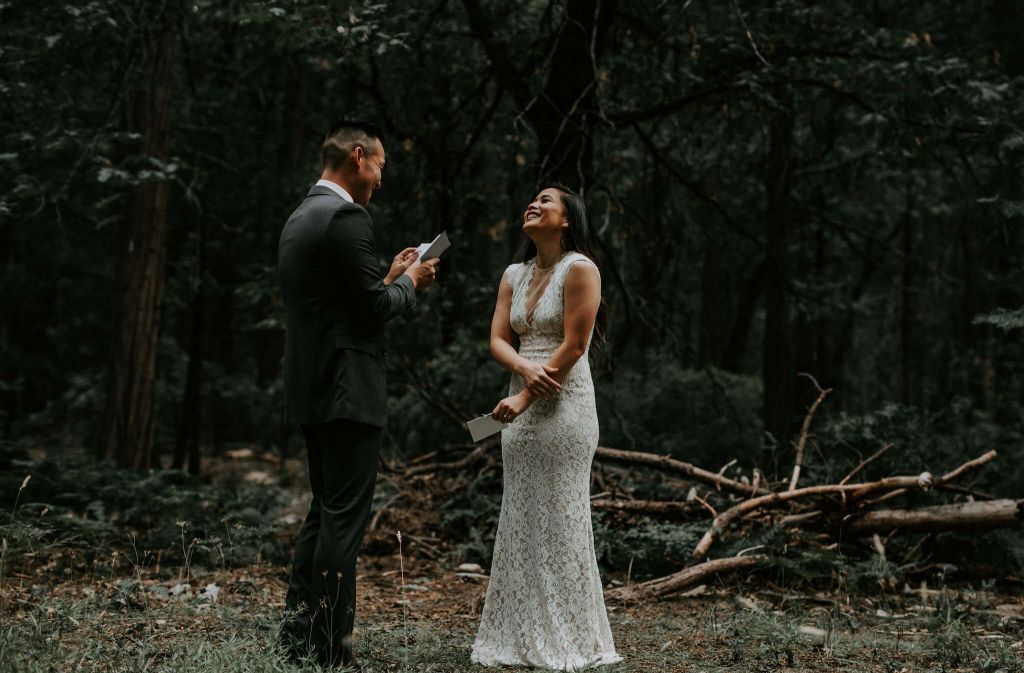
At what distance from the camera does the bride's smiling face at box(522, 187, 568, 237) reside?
194 inches

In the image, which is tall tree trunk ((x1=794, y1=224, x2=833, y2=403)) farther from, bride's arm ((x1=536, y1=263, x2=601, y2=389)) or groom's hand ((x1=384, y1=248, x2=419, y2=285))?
groom's hand ((x1=384, y1=248, x2=419, y2=285))

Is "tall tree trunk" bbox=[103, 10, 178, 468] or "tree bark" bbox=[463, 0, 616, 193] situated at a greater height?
"tree bark" bbox=[463, 0, 616, 193]

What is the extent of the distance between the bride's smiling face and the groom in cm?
93

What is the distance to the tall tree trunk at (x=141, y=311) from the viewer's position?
998cm

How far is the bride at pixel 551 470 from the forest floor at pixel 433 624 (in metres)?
0.31

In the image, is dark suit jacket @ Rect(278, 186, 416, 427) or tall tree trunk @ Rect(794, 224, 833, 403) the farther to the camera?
tall tree trunk @ Rect(794, 224, 833, 403)

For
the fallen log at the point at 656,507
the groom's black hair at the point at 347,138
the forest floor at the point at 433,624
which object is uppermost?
the groom's black hair at the point at 347,138

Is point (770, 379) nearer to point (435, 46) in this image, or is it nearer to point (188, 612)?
point (435, 46)

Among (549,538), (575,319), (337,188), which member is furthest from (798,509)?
(337,188)

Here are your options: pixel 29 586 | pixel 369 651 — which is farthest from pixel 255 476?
pixel 369 651

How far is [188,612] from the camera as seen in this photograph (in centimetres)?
543

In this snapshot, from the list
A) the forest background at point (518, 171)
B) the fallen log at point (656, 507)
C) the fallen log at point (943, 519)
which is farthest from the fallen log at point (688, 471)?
the fallen log at point (943, 519)

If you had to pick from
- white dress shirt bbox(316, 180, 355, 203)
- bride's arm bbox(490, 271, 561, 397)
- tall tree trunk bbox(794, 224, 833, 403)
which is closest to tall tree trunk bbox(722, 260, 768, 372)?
tall tree trunk bbox(794, 224, 833, 403)

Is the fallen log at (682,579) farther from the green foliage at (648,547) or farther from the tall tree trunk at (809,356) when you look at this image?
the tall tree trunk at (809,356)
